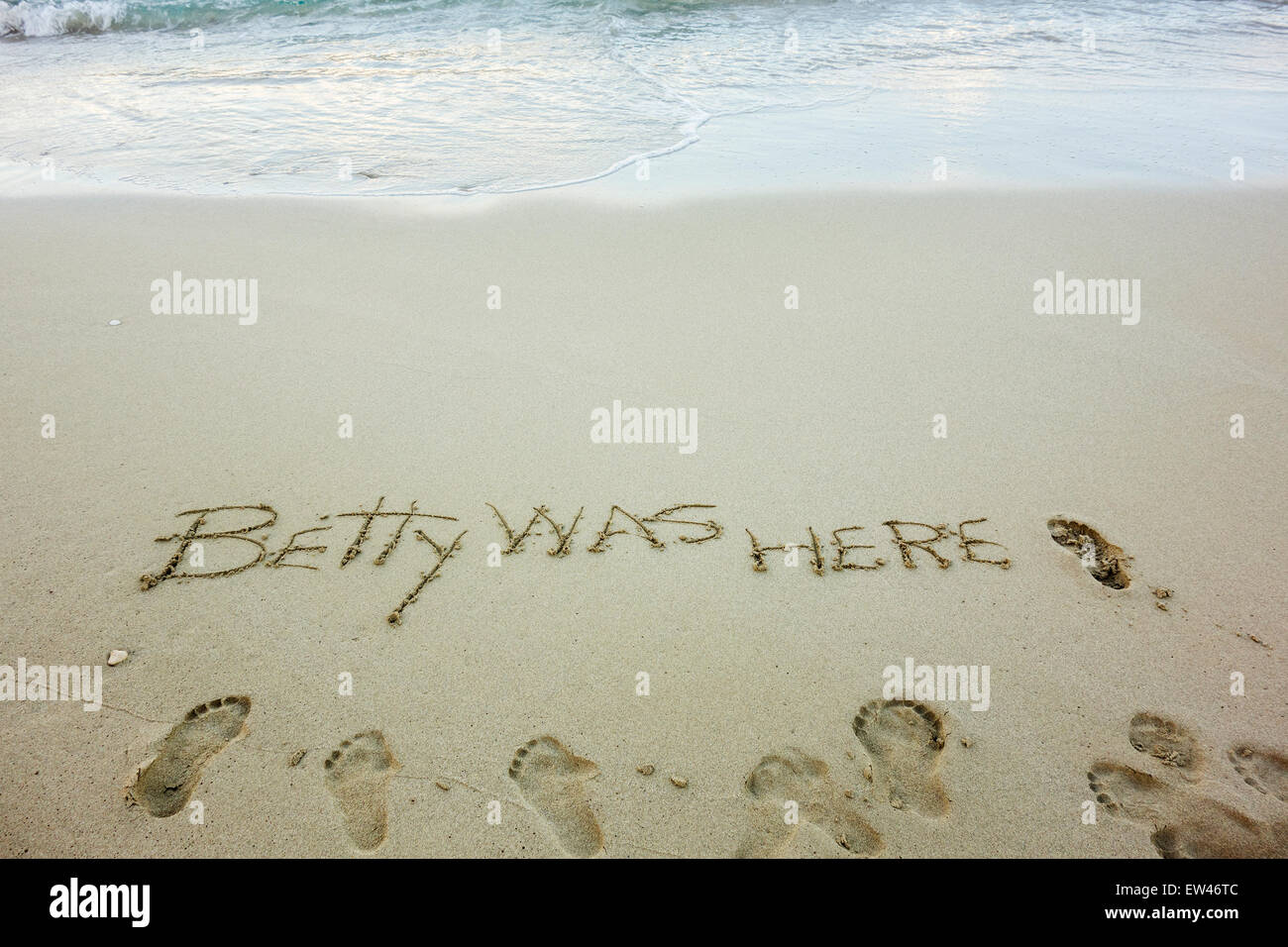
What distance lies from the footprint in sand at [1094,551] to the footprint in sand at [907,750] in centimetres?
98

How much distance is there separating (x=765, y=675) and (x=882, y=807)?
516mm

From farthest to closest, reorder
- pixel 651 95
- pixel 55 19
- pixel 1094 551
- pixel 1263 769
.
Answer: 1. pixel 55 19
2. pixel 651 95
3. pixel 1094 551
4. pixel 1263 769

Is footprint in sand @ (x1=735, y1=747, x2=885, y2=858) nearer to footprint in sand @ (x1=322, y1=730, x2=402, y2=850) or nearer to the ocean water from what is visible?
footprint in sand @ (x1=322, y1=730, x2=402, y2=850)

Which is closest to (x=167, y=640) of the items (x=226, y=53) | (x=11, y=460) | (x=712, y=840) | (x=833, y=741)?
(x=11, y=460)

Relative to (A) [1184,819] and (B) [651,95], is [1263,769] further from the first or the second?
(B) [651,95]

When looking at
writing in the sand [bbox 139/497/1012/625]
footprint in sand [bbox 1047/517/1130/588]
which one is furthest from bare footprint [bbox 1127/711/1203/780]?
writing in the sand [bbox 139/497/1012/625]

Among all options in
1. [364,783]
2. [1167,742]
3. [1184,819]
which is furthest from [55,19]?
[1184,819]

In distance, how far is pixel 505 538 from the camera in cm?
281

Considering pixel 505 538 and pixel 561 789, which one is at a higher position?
pixel 505 538

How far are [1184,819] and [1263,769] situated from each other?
34cm

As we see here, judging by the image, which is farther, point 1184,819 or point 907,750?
point 907,750

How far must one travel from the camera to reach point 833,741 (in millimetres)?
2133

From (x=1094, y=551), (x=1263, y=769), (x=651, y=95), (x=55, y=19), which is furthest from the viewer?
(x=55, y=19)
